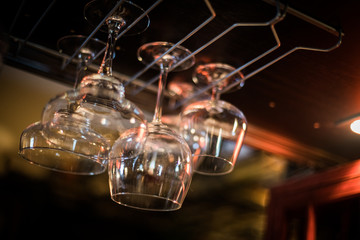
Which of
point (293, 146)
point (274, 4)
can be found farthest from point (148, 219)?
point (274, 4)

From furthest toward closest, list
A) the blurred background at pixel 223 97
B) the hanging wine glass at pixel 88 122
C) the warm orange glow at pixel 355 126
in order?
the warm orange glow at pixel 355 126 < the blurred background at pixel 223 97 < the hanging wine glass at pixel 88 122

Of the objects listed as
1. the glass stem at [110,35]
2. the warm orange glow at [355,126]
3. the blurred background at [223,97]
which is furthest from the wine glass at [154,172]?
the warm orange glow at [355,126]

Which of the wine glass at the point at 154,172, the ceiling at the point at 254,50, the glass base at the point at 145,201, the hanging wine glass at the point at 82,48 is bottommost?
the glass base at the point at 145,201

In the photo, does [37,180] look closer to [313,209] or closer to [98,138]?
[313,209]

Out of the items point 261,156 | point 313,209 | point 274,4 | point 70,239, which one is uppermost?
point 261,156

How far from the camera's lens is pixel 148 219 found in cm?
253

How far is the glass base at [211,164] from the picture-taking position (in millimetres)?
1043

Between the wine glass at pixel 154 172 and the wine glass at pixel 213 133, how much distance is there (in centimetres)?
15

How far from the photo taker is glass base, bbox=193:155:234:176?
1043 millimetres

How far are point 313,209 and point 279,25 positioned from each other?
83 cm

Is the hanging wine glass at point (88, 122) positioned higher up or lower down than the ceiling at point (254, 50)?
lower down

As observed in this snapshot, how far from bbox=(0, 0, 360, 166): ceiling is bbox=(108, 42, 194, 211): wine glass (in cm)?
24

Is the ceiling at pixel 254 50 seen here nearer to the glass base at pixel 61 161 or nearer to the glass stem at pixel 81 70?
the glass stem at pixel 81 70

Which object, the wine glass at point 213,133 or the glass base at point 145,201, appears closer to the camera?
the glass base at point 145,201
